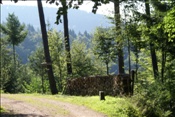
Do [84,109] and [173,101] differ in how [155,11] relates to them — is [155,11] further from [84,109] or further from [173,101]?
[84,109]

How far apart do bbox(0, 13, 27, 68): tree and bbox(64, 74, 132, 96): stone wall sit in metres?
29.8

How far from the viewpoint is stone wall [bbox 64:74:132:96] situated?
707 inches

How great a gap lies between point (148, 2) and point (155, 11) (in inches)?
32.7

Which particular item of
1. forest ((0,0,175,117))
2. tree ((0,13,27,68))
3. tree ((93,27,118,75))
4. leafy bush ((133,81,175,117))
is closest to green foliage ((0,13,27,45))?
tree ((0,13,27,68))

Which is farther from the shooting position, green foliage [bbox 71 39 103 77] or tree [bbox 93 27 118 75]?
green foliage [bbox 71 39 103 77]

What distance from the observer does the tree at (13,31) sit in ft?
164

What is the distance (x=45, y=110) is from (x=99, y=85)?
6.38 m

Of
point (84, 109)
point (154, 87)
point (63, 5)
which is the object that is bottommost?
point (84, 109)

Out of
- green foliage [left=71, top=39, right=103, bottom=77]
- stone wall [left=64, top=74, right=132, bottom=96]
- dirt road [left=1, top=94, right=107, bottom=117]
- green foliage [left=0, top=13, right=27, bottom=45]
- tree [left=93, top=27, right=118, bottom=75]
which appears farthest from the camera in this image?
green foliage [left=0, top=13, right=27, bottom=45]

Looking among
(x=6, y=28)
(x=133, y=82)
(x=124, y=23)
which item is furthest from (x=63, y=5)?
(x=6, y=28)

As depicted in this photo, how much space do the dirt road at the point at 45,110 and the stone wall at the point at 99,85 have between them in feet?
12.3

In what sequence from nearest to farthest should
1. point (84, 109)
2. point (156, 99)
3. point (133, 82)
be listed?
1. point (156, 99)
2. point (84, 109)
3. point (133, 82)

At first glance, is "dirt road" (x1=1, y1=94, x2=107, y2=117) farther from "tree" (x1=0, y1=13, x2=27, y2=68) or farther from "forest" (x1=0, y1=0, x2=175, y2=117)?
"tree" (x1=0, y1=13, x2=27, y2=68)

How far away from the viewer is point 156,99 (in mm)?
13672
